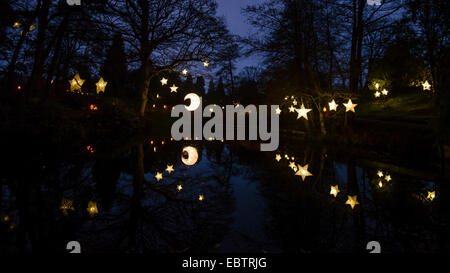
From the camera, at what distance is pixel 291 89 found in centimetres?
1277

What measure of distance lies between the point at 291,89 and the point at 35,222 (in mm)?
12086

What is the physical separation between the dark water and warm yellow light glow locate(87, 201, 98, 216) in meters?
0.02

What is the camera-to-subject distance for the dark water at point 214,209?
8.71ft

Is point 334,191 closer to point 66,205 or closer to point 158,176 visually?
Result: point 158,176

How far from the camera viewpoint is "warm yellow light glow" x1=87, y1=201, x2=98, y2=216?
133 inches

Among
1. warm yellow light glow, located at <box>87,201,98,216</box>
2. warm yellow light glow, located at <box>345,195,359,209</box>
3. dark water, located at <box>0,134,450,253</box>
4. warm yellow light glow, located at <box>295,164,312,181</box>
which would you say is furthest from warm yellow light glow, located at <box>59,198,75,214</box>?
warm yellow light glow, located at <box>295,164,312,181</box>

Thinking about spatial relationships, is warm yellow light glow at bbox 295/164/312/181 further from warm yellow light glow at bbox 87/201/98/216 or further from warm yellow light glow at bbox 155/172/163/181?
warm yellow light glow at bbox 87/201/98/216

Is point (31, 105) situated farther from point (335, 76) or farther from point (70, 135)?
point (335, 76)

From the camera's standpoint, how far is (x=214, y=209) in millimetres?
3691

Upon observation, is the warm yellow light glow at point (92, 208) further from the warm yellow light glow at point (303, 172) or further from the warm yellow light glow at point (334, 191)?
the warm yellow light glow at point (303, 172)

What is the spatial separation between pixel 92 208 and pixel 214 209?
1831 millimetres

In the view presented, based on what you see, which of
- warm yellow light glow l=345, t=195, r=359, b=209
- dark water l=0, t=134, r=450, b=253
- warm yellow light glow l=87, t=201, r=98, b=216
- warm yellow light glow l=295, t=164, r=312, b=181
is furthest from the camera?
warm yellow light glow l=295, t=164, r=312, b=181

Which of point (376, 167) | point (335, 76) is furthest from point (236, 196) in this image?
point (335, 76)

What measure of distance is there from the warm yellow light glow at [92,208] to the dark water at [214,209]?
0.02 m
